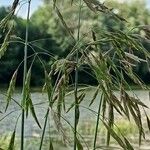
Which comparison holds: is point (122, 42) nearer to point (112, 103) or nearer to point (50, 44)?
point (112, 103)

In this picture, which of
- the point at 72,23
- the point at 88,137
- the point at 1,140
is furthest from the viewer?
the point at 88,137

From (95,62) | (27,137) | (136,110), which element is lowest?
(27,137)

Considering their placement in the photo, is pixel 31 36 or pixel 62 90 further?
pixel 31 36

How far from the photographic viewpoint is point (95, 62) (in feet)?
5.41

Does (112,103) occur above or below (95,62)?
below

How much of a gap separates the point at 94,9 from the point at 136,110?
1.11ft

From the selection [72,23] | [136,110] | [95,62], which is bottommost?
[136,110]

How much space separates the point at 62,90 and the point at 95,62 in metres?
0.18

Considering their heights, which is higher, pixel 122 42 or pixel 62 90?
pixel 122 42

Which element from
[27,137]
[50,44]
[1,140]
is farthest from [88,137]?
[50,44]

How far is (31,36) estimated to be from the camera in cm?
3975

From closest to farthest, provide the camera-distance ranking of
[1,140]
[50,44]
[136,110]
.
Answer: [136,110]
[1,140]
[50,44]

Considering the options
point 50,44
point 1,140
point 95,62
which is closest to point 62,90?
point 95,62

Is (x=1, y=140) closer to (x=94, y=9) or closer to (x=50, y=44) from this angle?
(x=94, y=9)
